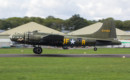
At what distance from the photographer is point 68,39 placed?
109 ft

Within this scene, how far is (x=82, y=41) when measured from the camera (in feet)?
111

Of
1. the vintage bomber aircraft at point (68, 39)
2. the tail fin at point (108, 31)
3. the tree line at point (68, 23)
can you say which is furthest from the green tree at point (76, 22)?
the vintage bomber aircraft at point (68, 39)

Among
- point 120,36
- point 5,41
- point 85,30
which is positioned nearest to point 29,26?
point 5,41

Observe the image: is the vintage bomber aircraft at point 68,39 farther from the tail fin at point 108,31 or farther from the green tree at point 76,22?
the green tree at point 76,22

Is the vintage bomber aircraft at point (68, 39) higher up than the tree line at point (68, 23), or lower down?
lower down

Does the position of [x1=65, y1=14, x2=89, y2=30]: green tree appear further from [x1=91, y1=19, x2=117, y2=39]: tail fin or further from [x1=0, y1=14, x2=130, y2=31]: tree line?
[x1=91, y1=19, x2=117, y2=39]: tail fin

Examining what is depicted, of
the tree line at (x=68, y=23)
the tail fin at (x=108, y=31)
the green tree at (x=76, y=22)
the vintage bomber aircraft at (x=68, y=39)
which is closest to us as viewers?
the vintage bomber aircraft at (x=68, y=39)

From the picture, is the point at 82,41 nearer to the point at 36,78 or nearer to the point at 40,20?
the point at 36,78

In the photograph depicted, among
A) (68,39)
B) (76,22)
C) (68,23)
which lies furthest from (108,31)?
(68,23)

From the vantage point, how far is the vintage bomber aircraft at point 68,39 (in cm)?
3262

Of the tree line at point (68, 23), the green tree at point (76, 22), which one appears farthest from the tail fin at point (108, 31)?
the green tree at point (76, 22)

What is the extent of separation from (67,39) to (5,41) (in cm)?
3882

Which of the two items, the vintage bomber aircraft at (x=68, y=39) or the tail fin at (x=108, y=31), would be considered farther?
the tail fin at (x=108, y=31)

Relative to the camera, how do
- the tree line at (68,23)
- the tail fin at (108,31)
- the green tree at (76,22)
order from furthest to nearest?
the green tree at (76,22) → the tree line at (68,23) → the tail fin at (108,31)
